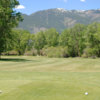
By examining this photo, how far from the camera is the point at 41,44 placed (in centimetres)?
8888

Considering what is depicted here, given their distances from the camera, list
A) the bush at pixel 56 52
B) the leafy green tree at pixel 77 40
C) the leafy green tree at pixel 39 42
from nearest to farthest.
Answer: the bush at pixel 56 52 → the leafy green tree at pixel 77 40 → the leafy green tree at pixel 39 42

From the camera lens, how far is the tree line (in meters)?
67.7

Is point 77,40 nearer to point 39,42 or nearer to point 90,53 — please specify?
point 90,53

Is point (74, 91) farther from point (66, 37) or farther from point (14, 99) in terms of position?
point (66, 37)

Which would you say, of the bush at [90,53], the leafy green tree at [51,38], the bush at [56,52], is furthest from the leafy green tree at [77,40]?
the leafy green tree at [51,38]

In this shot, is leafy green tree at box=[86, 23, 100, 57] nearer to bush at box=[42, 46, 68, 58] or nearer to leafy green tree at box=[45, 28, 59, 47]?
bush at box=[42, 46, 68, 58]

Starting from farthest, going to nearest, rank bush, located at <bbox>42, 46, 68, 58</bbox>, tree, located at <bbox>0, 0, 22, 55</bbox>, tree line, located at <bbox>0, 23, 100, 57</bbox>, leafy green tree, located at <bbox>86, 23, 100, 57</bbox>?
tree line, located at <bbox>0, 23, 100, 57</bbox>, bush, located at <bbox>42, 46, 68, 58</bbox>, leafy green tree, located at <bbox>86, 23, 100, 57</bbox>, tree, located at <bbox>0, 0, 22, 55</bbox>

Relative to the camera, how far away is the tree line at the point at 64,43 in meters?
67.7

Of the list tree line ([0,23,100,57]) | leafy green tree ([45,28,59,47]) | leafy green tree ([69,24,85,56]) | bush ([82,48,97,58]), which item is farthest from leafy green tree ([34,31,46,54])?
bush ([82,48,97,58])

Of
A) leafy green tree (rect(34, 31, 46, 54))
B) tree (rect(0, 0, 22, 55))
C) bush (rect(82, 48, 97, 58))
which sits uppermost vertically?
tree (rect(0, 0, 22, 55))

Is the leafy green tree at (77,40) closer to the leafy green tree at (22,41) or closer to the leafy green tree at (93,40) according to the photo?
the leafy green tree at (93,40)

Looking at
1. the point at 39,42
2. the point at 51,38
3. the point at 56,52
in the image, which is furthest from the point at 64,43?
the point at 39,42

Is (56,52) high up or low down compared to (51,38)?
down

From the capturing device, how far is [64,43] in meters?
78.1
